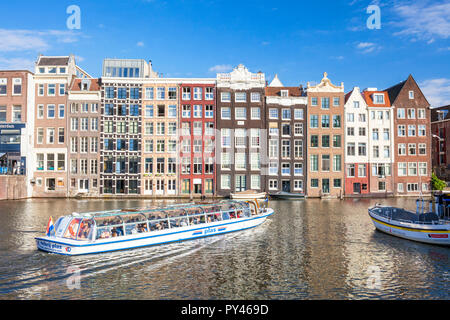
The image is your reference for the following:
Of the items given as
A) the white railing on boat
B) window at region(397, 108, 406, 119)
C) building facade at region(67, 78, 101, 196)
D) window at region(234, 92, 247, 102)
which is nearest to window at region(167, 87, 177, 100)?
window at region(234, 92, 247, 102)

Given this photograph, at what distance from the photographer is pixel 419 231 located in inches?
1073

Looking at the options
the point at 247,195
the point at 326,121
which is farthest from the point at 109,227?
the point at 326,121

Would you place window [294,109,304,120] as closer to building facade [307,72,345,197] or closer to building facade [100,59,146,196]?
building facade [307,72,345,197]

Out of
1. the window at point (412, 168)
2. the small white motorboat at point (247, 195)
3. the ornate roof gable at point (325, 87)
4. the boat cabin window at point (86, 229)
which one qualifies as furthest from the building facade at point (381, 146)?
the boat cabin window at point (86, 229)

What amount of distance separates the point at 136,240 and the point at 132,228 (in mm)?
953

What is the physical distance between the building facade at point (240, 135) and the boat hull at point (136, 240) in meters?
35.0

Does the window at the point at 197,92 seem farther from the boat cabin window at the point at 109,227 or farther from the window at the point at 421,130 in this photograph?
the boat cabin window at the point at 109,227

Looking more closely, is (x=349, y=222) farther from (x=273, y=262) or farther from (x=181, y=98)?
(x=181, y=98)

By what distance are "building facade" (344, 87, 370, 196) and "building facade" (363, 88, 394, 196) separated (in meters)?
0.79

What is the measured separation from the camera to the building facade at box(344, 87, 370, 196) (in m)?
70.2

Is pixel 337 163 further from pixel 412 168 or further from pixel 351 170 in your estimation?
pixel 412 168

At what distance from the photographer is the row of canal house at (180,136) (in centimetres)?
6762

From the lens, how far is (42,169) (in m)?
68.0
